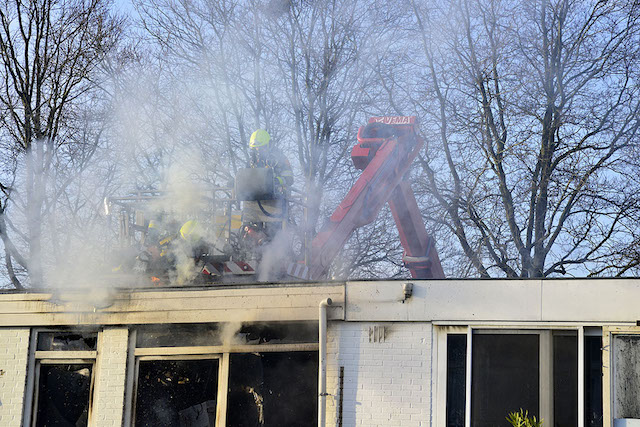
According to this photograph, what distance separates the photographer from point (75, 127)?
25.6 meters

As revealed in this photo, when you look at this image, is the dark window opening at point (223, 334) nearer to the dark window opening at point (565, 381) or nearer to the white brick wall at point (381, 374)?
the white brick wall at point (381, 374)

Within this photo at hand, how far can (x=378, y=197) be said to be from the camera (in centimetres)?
1227

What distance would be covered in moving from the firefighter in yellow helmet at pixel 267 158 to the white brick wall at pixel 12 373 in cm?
407

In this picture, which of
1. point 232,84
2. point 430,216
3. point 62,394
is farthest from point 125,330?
point 232,84

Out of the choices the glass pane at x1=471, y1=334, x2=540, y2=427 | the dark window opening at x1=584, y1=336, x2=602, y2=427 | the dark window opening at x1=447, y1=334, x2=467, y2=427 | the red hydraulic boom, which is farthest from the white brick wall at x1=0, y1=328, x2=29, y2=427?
the dark window opening at x1=584, y1=336, x2=602, y2=427

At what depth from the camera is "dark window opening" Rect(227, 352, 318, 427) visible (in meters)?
10.3

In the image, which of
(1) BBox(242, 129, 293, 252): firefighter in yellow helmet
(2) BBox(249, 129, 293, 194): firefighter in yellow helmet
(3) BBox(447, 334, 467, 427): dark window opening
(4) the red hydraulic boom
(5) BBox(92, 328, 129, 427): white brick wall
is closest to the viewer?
(3) BBox(447, 334, 467, 427): dark window opening

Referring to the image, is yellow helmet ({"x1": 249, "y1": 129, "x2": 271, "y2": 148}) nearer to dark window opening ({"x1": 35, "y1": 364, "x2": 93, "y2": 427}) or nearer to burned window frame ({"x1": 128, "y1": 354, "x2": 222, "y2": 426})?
burned window frame ({"x1": 128, "y1": 354, "x2": 222, "y2": 426})

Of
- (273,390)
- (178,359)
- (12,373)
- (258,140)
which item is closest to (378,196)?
(258,140)

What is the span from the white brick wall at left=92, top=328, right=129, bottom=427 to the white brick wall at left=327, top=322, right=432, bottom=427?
282cm

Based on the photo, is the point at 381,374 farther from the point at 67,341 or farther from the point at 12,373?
the point at 12,373

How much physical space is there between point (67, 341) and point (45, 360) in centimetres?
42

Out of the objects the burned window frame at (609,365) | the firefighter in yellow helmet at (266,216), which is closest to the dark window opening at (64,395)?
the firefighter in yellow helmet at (266,216)

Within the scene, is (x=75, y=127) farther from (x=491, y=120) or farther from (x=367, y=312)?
(x=367, y=312)
